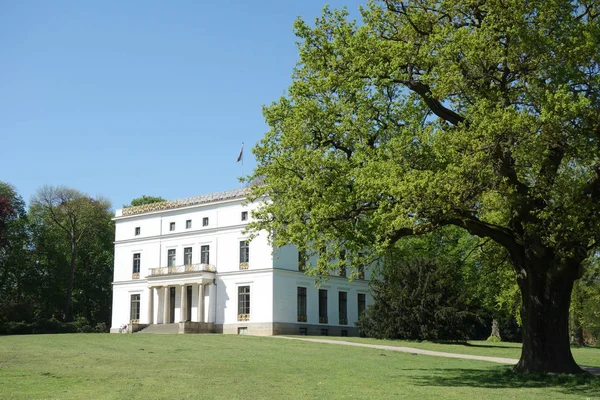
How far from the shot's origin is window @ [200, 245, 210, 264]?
51.9 meters

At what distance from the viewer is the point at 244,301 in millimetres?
49375

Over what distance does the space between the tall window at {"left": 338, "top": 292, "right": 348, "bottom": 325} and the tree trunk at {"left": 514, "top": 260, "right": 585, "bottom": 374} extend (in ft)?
115

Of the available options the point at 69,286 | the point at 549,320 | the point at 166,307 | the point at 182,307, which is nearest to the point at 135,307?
the point at 166,307

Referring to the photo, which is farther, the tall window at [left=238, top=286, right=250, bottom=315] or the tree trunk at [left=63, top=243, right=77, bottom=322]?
the tree trunk at [left=63, top=243, right=77, bottom=322]

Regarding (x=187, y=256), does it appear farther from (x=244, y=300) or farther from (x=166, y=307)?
(x=244, y=300)

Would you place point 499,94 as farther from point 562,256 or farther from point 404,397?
point 404,397

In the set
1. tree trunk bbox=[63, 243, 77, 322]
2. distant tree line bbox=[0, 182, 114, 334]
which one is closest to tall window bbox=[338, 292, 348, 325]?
distant tree line bbox=[0, 182, 114, 334]

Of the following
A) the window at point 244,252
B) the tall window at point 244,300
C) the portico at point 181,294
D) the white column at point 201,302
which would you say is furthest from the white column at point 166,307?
the window at point 244,252

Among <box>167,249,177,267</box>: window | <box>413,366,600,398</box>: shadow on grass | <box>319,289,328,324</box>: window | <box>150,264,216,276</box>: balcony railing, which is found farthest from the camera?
<box>167,249,177,267</box>: window

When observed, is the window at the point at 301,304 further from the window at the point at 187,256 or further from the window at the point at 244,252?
the window at the point at 187,256

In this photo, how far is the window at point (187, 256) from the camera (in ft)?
173

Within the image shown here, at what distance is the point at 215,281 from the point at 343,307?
10.5 metres

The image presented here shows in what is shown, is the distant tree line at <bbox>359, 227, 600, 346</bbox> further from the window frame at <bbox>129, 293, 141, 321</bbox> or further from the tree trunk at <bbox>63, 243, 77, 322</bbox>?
the tree trunk at <bbox>63, 243, 77, 322</bbox>

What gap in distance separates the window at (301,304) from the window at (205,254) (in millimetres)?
7542
